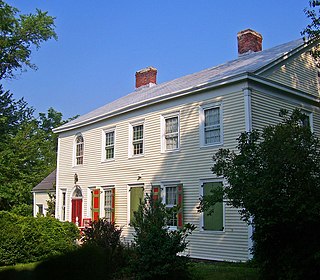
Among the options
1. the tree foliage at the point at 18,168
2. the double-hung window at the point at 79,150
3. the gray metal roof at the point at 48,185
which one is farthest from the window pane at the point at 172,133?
the tree foliage at the point at 18,168

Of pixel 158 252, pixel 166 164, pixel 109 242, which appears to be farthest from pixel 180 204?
pixel 158 252

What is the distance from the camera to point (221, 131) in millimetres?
15414

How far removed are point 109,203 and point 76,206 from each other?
10.7 feet

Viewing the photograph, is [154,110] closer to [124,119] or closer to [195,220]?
[124,119]

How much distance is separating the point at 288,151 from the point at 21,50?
27155 millimetres

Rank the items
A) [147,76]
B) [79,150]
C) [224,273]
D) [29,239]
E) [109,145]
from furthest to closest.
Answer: [147,76]
[79,150]
[109,145]
[29,239]
[224,273]

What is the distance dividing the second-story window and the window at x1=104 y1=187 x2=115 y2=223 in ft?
7.71

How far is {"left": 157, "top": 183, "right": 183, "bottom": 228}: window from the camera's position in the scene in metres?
16.3

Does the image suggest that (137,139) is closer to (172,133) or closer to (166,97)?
(172,133)

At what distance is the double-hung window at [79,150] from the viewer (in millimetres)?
23156

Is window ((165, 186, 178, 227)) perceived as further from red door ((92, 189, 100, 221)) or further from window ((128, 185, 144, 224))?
red door ((92, 189, 100, 221))

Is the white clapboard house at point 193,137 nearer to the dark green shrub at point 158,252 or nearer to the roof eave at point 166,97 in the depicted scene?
the roof eave at point 166,97

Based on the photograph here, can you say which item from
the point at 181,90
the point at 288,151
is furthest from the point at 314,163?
the point at 181,90

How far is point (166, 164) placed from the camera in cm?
1733
